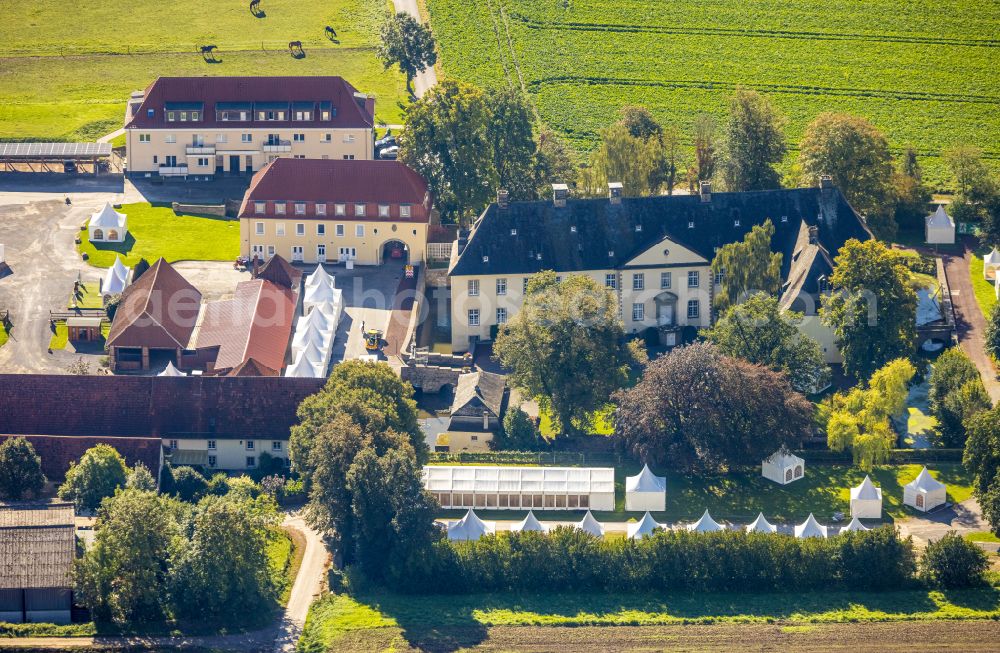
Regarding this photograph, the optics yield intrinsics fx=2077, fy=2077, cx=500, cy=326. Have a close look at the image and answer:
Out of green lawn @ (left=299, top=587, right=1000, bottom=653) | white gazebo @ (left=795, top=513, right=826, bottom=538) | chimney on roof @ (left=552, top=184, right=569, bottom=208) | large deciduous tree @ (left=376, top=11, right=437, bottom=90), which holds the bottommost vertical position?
green lawn @ (left=299, top=587, right=1000, bottom=653)

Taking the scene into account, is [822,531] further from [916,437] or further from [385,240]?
[385,240]

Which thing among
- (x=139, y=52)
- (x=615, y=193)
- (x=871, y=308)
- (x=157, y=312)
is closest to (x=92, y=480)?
(x=157, y=312)

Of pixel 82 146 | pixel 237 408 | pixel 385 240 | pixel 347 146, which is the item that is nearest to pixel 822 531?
pixel 237 408

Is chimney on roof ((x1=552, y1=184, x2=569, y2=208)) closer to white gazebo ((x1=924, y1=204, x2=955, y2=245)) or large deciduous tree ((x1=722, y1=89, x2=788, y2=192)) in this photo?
large deciduous tree ((x1=722, y1=89, x2=788, y2=192))

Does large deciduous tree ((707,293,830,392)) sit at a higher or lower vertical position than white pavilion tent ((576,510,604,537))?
higher

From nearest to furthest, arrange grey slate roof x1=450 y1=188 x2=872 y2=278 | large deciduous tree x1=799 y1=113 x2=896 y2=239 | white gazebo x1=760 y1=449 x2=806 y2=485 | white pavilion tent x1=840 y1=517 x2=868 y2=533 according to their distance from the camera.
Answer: white pavilion tent x1=840 y1=517 x2=868 y2=533 < white gazebo x1=760 y1=449 x2=806 y2=485 < grey slate roof x1=450 y1=188 x2=872 y2=278 < large deciduous tree x1=799 y1=113 x2=896 y2=239

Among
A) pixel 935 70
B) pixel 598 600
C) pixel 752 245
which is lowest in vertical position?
pixel 598 600

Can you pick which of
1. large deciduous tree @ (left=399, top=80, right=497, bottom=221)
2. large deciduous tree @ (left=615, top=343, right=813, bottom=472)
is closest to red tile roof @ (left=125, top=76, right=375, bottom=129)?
large deciduous tree @ (left=399, top=80, right=497, bottom=221)
